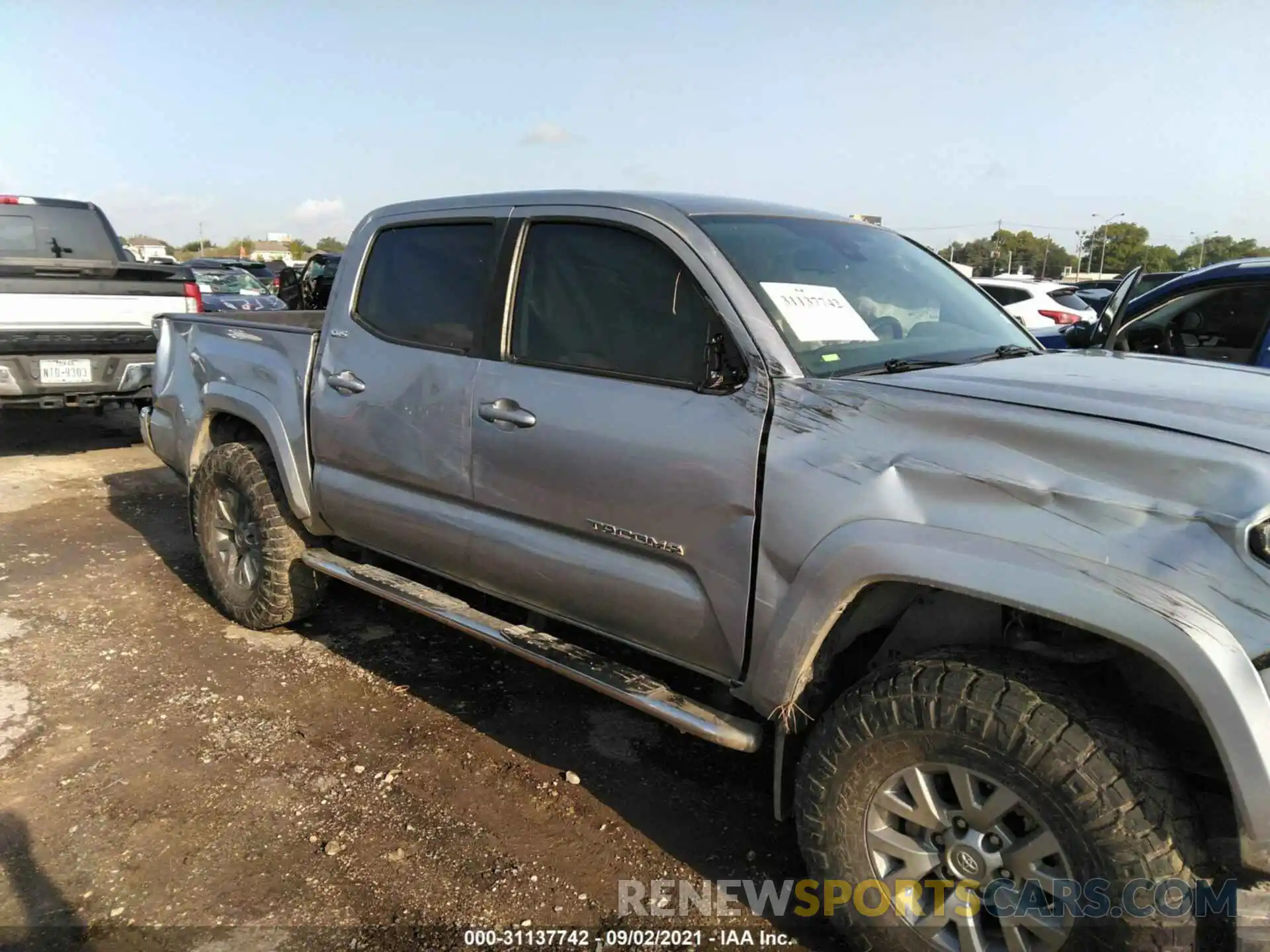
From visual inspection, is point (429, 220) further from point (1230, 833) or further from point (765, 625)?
point (1230, 833)

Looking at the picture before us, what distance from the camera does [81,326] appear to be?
7.36 meters

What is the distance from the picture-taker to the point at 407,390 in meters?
3.48

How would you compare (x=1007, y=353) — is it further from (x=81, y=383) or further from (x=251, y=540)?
(x=81, y=383)

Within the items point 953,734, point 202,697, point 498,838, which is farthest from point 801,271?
point 202,697

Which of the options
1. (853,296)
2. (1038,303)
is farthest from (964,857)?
(1038,303)

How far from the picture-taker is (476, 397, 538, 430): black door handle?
303 cm

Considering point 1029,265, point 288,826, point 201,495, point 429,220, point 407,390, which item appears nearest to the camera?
point 288,826

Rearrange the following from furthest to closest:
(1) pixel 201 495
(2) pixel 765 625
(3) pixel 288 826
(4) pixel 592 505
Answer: (1) pixel 201 495, (3) pixel 288 826, (4) pixel 592 505, (2) pixel 765 625

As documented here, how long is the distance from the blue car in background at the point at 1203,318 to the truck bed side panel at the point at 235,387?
3652 mm

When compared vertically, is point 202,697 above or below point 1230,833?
below

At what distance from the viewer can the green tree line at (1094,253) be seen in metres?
62.1

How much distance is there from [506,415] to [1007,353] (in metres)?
1.65

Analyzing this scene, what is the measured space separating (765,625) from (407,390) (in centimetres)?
→ 173

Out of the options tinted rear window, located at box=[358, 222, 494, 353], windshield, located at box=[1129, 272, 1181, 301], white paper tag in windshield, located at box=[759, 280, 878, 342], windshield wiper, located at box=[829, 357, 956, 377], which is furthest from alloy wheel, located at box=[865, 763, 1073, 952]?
windshield, located at box=[1129, 272, 1181, 301]
